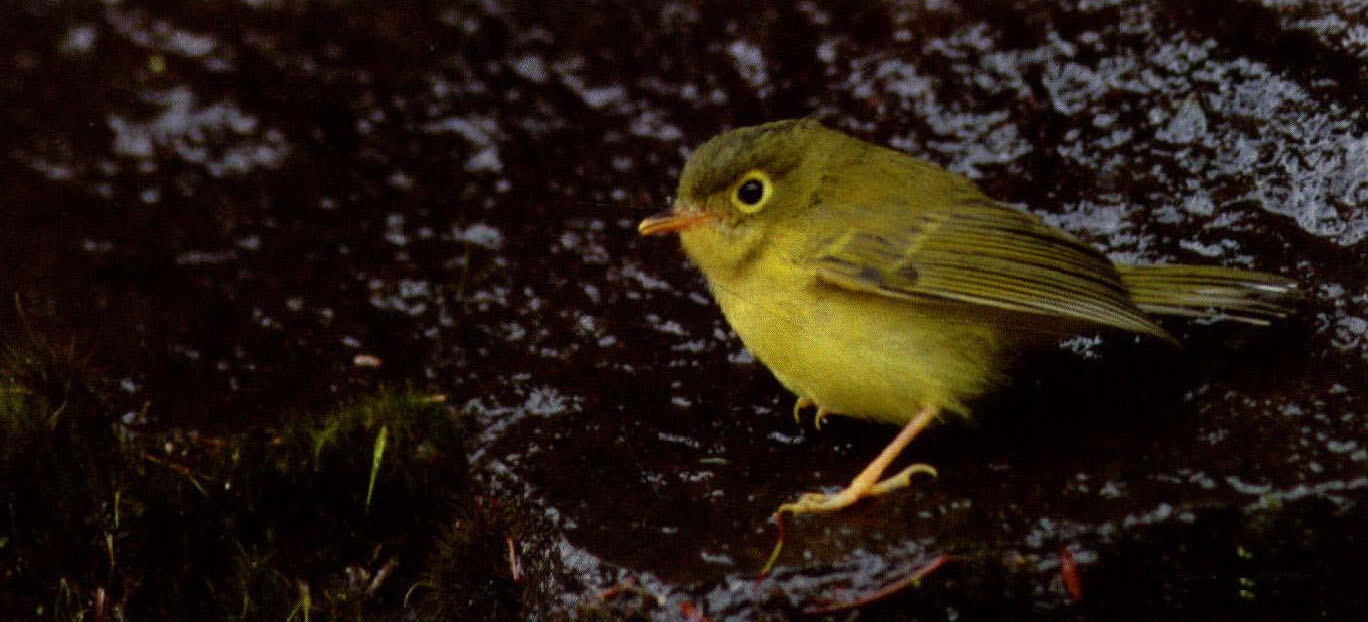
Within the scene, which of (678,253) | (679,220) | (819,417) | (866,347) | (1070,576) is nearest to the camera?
(1070,576)

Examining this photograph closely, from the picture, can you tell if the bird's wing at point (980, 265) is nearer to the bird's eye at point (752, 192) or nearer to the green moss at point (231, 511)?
the bird's eye at point (752, 192)

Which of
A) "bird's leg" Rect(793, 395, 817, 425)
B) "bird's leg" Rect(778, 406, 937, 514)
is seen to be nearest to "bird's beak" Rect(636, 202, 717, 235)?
"bird's leg" Rect(793, 395, 817, 425)

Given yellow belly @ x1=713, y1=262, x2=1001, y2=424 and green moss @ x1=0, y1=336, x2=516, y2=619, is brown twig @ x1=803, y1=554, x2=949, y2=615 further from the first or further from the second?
green moss @ x1=0, y1=336, x2=516, y2=619

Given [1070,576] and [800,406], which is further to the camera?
[800,406]

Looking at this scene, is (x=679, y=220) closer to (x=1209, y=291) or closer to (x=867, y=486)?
(x=867, y=486)

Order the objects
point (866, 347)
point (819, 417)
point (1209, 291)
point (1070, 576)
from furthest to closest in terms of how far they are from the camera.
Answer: point (819, 417) → point (1209, 291) → point (866, 347) → point (1070, 576)

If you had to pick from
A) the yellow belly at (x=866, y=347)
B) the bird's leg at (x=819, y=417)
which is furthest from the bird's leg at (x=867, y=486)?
the bird's leg at (x=819, y=417)

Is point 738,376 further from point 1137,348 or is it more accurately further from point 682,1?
point 682,1

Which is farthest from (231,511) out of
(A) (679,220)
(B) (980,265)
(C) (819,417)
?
(B) (980,265)
